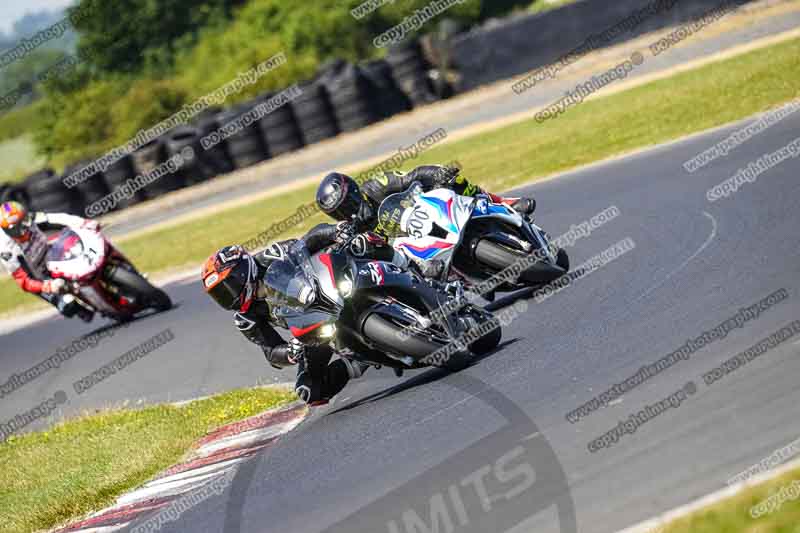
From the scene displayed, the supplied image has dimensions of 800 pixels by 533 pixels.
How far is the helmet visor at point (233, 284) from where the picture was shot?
8.86 m

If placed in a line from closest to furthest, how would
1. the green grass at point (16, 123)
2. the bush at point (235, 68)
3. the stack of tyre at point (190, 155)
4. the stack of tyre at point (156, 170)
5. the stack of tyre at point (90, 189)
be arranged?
the stack of tyre at point (90, 189) → the stack of tyre at point (156, 170) → the stack of tyre at point (190, 155) → the bush at point (235, 68) → the green grass at point (16, 123)

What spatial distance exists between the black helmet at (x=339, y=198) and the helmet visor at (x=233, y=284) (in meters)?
1.11

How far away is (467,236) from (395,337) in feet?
7.56

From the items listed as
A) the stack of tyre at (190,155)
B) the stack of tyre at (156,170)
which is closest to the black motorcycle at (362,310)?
the stack of tyre at (156,170)

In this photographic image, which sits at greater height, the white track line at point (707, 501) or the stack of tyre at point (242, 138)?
the white track line at point (707, 501)

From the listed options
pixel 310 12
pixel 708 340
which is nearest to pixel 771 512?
pixel 708 340

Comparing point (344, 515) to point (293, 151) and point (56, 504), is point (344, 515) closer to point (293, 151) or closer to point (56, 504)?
point (56, 504)

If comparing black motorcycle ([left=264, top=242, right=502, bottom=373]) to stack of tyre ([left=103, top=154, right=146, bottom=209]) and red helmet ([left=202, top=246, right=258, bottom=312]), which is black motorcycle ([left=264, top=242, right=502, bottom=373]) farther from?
stack of tyre ([left=103, top=154, right=146, bottom=209])

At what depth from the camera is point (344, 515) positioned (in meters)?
6.52

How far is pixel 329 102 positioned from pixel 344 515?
25874 millimetres

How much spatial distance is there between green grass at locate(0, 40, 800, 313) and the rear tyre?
5.07 m

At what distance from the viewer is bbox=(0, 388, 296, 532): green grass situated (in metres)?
8.85


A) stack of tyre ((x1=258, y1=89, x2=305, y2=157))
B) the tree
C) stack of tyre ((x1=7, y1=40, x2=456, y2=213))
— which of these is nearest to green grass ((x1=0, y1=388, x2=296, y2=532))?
stack of tyre ((x1=7, y1=40, x2=456, y2=213))

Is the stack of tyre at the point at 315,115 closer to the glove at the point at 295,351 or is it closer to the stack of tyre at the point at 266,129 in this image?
the stack of tyre at the point at 266,129
